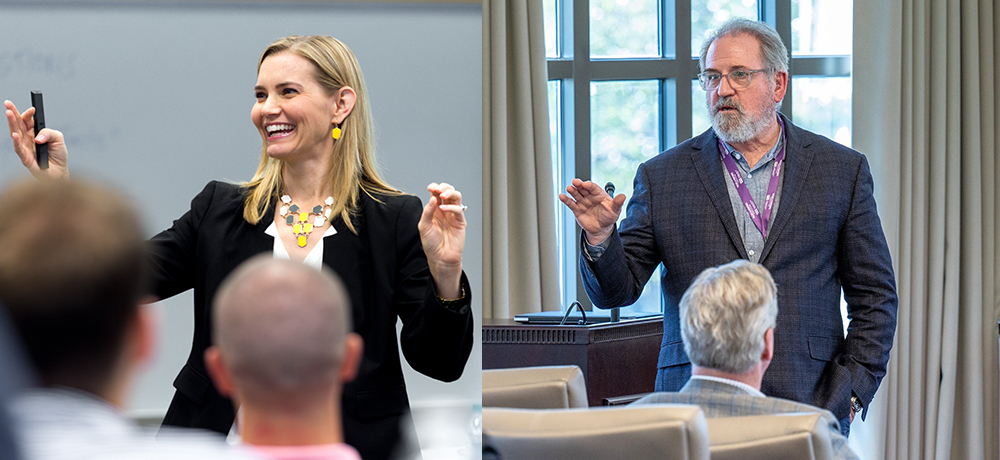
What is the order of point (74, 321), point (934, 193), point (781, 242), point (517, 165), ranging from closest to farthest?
point (74, 321), point (781, 242), point (517, 165), point (934, 193)

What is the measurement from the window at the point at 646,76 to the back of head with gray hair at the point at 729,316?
1.89 metres

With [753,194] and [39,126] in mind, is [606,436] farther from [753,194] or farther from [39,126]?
[753,194]

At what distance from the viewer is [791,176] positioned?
172cm

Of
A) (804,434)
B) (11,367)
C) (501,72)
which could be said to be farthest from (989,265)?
(11,367)

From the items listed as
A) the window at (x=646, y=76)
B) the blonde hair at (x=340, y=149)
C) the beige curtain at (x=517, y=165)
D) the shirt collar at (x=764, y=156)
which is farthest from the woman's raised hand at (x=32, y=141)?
the window at (x=646, y=76)

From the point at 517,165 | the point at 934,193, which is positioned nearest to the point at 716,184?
the point at 517,165

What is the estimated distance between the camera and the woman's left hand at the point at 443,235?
2.34 ft

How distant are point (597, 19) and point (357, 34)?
3017mm

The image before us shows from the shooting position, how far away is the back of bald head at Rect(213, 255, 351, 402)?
533mm

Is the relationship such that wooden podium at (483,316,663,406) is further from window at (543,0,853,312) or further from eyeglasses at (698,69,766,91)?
window at (543,0,853,312)

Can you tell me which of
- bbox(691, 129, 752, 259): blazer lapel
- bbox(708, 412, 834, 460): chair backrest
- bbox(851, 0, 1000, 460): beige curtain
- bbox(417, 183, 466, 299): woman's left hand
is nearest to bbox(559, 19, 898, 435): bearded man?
bbox(691, 129, 752, 259): blazer lapel

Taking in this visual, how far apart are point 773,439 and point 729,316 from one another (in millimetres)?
461

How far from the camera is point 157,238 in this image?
63cm

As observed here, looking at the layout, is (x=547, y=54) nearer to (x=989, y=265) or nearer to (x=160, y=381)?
(x=989, y=265)
